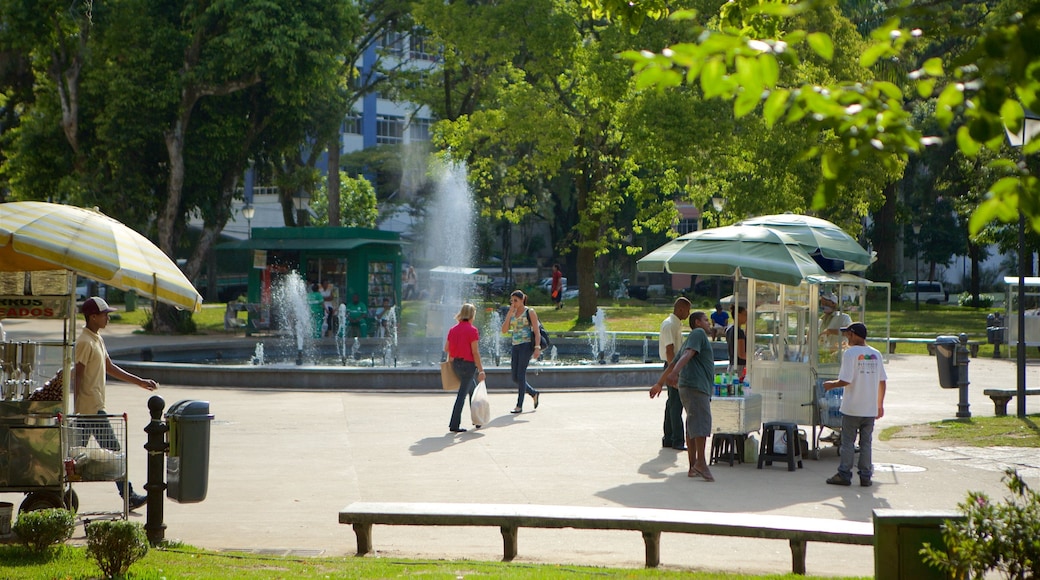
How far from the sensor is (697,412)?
1115 centimetres

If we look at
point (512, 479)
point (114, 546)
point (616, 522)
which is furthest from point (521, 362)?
point (114, 546)

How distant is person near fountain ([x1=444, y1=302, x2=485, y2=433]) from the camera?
47.8 ft

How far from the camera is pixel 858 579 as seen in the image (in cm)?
703

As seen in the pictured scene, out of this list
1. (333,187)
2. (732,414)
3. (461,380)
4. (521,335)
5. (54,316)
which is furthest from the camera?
(333,187)

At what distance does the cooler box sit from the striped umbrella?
5.52m

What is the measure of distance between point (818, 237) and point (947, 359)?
12.2ft

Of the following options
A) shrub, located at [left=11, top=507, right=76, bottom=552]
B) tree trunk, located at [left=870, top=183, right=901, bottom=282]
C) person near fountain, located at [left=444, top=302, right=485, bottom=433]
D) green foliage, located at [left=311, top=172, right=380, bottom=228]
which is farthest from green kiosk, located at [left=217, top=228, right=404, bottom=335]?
tree trunk, located at [left=870, top=183, right=901, bottom=282]

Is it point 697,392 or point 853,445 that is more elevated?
point 697,392

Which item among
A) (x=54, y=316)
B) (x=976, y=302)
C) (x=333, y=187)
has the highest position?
(x=333, y=187)

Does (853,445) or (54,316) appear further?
(853,445)

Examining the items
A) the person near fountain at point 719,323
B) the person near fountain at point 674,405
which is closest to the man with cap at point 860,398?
the person near fountain at point 674,405

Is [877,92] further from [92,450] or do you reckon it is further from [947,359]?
[947,359]

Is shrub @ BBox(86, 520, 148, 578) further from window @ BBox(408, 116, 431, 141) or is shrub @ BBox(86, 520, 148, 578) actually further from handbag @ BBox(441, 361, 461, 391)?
window @ BBox(408, 116, 431, 141)

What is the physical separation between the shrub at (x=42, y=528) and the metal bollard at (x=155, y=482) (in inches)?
28.5
